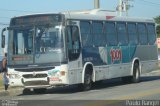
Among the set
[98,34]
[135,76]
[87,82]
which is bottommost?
[135,76]

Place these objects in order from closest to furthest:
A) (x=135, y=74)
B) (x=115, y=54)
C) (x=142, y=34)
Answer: (x=115, y=54), (x=135, y=74), (x=142, y=34)

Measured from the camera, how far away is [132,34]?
1164 inches

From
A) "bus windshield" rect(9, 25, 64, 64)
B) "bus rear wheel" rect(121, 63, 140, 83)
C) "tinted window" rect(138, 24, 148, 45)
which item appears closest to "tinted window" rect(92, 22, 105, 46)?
"bus windshield" rect(9, 25, 64, 64)

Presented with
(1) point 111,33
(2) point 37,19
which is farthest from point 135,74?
(2) point 37,19

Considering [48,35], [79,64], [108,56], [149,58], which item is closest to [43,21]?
[48,35]

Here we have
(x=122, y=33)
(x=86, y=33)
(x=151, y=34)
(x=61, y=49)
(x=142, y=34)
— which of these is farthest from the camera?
(x=151, y=34)

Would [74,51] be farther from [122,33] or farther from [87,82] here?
[122,33]

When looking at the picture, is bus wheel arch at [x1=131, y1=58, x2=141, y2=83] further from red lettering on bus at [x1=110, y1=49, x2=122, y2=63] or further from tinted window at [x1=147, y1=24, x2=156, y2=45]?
tinted window at [x1=147, y1=24, x2=156, y2=45]

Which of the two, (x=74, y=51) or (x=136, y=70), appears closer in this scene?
(x=74, y=51)

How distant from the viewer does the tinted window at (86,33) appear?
24719 mm

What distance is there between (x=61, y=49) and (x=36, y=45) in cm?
109

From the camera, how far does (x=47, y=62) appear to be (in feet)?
75.9

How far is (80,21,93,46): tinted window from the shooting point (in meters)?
24.7

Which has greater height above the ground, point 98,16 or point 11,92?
point 98,16
